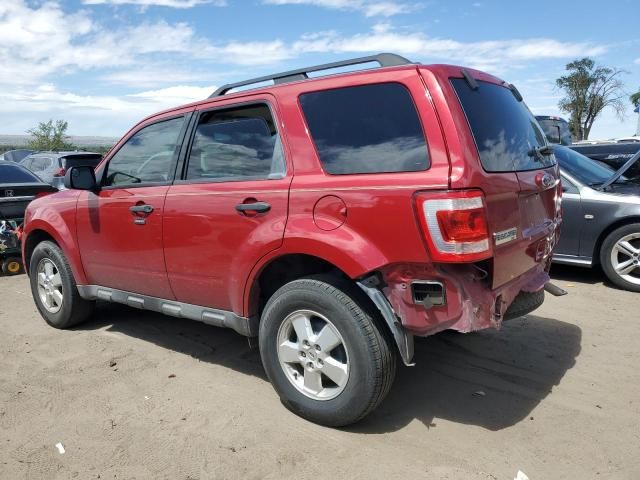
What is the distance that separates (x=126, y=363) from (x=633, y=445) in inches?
136

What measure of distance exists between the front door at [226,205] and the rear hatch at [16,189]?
5.27 m

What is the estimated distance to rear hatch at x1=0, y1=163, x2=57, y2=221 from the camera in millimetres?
7863

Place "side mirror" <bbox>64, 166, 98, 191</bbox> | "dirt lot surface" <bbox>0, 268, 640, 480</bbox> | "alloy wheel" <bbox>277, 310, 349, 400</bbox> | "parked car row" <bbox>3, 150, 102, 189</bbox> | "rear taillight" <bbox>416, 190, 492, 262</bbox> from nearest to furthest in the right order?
"rear taillight" <bbox>416, 190, 492, 262</bbox> < "dirt lot surface" <bbox>0, 268, 640, 480</bbox> < "alloy wheel" <bbox>277, 310, 349, 400</bbox> < "side mirror" <bbox>64, 166, 98, 191</bbox> < "parked car row" <bbox>3, 150, 102, 189</bbox>

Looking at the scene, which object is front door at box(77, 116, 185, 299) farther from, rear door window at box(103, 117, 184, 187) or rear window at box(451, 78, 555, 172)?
rear window at box(451, 78, 555, 172)

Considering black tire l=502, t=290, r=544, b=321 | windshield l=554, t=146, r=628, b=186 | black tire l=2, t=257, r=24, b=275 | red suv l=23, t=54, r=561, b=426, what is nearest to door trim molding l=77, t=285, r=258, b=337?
red suv l=23, t=54, r=561, b=426

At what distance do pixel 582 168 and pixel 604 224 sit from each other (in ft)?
3.12

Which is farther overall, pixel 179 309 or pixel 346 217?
pixel 179 309

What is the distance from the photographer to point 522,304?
10.7 feet

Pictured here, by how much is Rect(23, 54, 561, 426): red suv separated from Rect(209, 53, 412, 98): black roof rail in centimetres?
2

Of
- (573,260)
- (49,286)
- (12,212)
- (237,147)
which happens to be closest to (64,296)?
(49,286)

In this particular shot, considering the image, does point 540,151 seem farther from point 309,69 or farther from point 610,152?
point 610,152

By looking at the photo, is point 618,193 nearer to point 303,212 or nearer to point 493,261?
point 493,261

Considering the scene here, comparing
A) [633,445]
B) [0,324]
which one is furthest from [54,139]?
[633,445]

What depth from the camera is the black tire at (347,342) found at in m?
2.89
